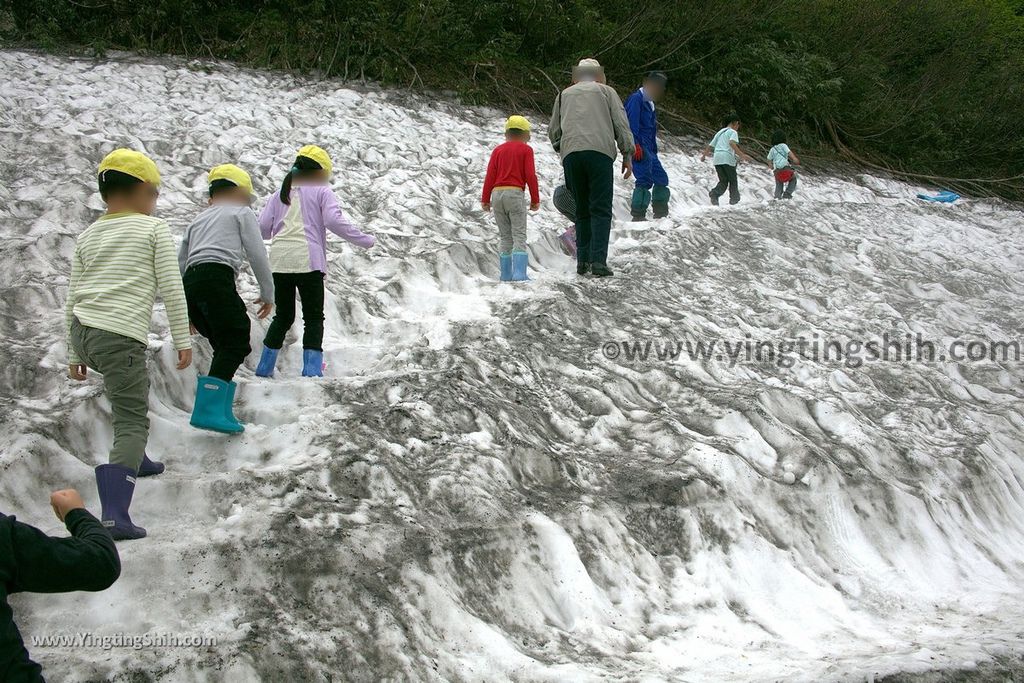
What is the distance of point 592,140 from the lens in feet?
24.0

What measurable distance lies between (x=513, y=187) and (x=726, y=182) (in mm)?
6103

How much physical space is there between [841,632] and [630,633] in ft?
3.64

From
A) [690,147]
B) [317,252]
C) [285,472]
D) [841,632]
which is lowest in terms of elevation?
[841,632]

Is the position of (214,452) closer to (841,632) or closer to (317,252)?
(317,252)

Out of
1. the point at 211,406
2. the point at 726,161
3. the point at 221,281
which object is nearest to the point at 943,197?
the point at 726,161

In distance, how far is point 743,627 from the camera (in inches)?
153

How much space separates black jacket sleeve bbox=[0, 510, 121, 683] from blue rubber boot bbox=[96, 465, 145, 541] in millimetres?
967

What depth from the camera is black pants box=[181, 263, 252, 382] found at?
168 inches

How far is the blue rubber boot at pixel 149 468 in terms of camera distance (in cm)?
380

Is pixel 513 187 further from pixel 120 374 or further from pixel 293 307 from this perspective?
pixel 120 374

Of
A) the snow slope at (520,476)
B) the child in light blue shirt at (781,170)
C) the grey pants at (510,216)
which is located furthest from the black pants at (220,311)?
the child in light blue shirt at (781,170)

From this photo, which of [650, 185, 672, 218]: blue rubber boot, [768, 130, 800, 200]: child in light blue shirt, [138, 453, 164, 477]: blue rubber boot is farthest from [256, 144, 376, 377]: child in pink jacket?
[768, 130, 800, 200]: child in light blue shirt

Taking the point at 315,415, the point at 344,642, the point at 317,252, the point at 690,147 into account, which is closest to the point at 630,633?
the point at 344,642

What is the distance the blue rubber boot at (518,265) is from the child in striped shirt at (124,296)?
4.18 metres
